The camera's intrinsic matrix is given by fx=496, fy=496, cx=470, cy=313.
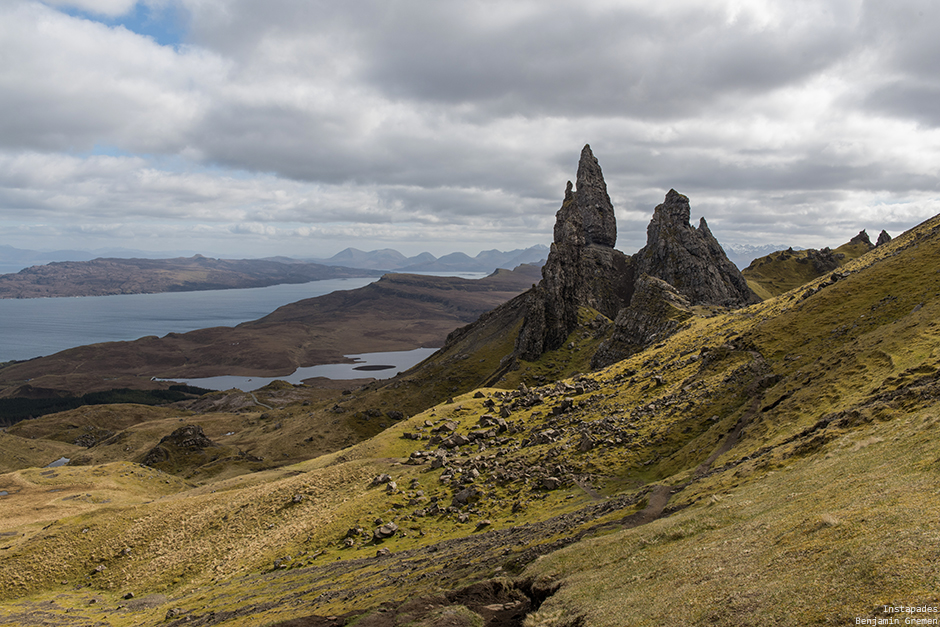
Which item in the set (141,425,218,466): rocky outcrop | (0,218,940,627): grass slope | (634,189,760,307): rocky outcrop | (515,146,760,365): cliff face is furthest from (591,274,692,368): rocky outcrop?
(141,425,218,466): rocky outcrop

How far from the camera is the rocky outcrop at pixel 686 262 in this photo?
176 metres

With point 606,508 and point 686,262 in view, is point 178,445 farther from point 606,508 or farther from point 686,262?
point 686,262

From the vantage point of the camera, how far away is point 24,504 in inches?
3885

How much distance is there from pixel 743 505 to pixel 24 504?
128m

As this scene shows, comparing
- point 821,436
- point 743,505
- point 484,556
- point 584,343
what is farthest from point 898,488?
point 584,343

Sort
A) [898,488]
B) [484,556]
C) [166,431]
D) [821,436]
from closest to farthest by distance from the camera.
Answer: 1. [898,488]
2. [821,436]
3. [484,556]
4. [166,431]

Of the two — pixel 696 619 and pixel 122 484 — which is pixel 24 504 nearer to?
pixel 122 484

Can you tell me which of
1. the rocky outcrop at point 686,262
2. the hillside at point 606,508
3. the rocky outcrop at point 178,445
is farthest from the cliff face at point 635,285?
the rocky outcrop at point 178,445

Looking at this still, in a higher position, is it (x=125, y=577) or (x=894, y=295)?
(x=894, y=295)

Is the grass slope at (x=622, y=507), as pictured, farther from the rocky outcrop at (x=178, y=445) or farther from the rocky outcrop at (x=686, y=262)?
the rocky outcrop at (x=686, y=262)

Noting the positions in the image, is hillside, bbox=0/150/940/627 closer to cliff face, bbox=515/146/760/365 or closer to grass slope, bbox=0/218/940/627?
grass slope, bbox=0/218/940/627

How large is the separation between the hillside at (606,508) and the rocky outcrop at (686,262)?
6424 cm

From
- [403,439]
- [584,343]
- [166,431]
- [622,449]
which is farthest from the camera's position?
[166,431]

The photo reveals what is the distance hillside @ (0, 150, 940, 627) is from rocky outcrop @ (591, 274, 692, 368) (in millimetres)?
3239
